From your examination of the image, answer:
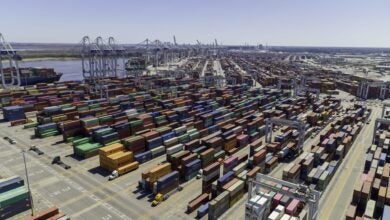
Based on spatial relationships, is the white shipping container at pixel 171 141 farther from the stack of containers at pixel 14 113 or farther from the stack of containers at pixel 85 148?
the stack of containers at pixel 14 113

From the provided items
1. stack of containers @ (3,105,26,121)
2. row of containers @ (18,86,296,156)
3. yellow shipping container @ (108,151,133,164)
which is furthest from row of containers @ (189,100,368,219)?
stack of containers @ (3,105,26,121)

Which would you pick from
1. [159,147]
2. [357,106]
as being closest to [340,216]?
[159,147]

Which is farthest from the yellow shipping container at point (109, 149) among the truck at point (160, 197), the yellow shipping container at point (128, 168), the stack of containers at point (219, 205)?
the stack of containers at point (219, 205)

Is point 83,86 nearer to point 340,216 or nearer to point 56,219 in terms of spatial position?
point 56,219

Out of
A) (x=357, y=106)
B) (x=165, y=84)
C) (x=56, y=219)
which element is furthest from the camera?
(x=165, y=84)

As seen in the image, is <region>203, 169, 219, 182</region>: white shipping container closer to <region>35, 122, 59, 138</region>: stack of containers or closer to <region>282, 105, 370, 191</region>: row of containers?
<region>282, 105, 370, 191</region>: row of containers
